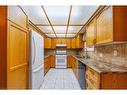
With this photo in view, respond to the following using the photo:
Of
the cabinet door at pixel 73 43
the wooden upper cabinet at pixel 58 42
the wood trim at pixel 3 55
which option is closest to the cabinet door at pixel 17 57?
the wood trim at pixel 3 55

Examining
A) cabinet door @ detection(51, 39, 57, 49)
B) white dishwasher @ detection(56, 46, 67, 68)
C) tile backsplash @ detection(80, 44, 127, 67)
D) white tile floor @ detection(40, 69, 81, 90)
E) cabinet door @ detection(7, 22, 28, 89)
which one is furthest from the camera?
cabinet door @ detection(51, 39, 57, 49)

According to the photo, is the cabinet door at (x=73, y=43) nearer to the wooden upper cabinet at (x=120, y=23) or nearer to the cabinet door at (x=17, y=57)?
the cabinet door at (x=17, y=57)

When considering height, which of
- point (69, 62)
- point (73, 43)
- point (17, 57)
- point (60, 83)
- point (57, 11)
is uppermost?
point (57, 11)

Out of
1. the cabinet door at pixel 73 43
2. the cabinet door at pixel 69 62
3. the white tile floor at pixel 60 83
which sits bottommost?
the white tile floor at pixel 60 83

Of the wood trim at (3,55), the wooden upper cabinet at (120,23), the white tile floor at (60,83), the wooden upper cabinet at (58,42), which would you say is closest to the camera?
the wood trim at (3,55)

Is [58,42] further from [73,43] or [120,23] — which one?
[120,23]

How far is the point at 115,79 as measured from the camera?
2.66 m

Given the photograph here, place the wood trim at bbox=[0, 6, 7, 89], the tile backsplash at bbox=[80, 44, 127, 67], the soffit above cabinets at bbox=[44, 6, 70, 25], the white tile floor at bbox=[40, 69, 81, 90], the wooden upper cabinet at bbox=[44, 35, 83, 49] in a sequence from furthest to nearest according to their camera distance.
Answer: the wooden upper cabinet at bbox=[44, 35, 83, 49]
the white tile floor at bbox=[40, 69, 81, 90]
the soffit above cabinets at bbox=[44, 6, 70, 25]
the tile backsplash at bbox=[80, 44, 127, 67]
the wood trim at bbox=[0, 6, 7, 89]

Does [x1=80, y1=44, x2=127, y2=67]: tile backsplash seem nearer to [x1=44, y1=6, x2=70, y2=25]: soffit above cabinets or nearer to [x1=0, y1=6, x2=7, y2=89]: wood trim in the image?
[x1=44, y1=6, x2=70, y2=25]: soffit above cabinets

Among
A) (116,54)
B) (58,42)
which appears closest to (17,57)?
(116,54)

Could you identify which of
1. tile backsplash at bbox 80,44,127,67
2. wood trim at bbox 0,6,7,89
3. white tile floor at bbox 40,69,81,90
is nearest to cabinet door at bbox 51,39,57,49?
white tile floor at bbox 40,69,81,90

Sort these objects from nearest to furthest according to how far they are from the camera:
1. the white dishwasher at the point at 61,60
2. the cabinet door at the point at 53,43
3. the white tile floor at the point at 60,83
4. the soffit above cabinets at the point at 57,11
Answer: the soffit above cabinets at the point at 57,11
the white tile floor at the point at 60,83
the white dishwasher at the point at 61,60
the cabinet door at the point at 53,43

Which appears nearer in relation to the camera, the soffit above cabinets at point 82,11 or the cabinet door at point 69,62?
the soffit above cabinets at point 82,11
